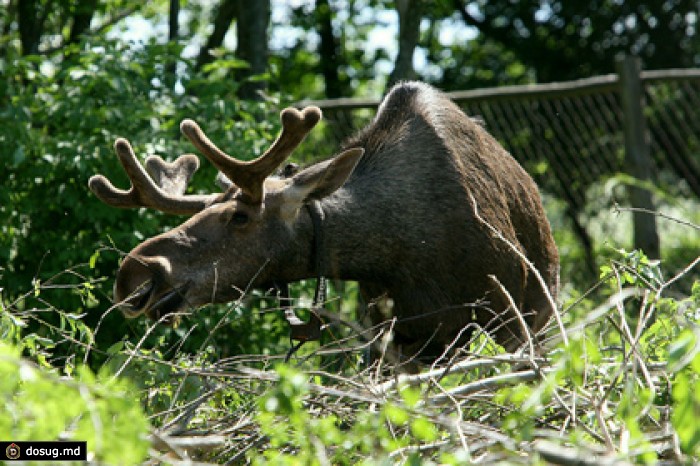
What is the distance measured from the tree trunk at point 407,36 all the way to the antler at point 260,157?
2.66 m

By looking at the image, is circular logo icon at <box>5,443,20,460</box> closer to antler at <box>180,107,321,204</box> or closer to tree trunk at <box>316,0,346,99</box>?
antler at <box>180,107,321,204</box>

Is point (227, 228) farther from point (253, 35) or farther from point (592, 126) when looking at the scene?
point (592, 126)

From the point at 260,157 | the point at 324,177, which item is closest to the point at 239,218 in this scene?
the point at 260,157

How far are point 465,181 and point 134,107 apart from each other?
7.46ft

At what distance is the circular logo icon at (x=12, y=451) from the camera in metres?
2.49

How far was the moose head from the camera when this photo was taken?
492 cm

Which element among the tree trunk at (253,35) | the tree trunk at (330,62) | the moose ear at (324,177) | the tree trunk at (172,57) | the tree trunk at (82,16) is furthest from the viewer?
the tree trunk at (330,62)

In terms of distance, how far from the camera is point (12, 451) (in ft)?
8.20

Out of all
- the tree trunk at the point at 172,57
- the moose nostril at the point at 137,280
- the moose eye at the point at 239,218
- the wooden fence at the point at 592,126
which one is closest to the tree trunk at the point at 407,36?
the wooden fence at the point at 592,126

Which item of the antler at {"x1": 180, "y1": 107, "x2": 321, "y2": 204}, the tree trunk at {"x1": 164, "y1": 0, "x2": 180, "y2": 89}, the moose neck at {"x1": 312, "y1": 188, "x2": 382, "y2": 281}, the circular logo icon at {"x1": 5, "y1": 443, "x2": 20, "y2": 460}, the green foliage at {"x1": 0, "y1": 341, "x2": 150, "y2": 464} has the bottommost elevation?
the moose neck at {"x1": 312, "y1": 188, "x2": 382, "y2": 281}

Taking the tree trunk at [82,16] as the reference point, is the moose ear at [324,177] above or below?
below

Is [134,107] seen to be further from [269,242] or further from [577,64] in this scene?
[577,64]

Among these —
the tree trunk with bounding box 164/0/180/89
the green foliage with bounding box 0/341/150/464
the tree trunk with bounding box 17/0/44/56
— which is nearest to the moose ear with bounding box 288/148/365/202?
the tree trunk with bounding box 164/0/180/89

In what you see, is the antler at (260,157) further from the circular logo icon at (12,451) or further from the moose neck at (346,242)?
the circular logo icon at (12,451)
